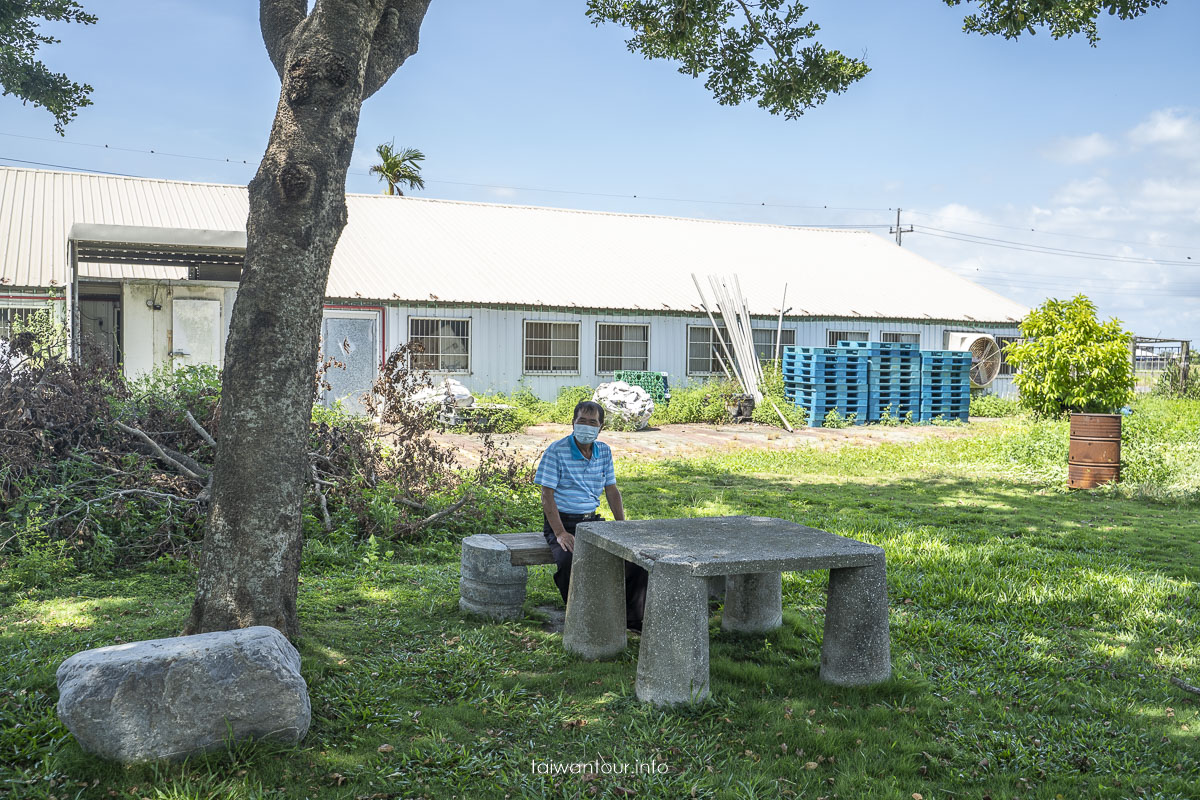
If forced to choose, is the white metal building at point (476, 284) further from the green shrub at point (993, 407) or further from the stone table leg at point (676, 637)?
the stone table leg at point (676, 637)

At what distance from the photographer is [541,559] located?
579cm

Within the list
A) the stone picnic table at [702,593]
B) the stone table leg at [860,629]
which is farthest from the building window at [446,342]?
the stone table leg at [860,629]

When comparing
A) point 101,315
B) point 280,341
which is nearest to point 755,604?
point 280,341

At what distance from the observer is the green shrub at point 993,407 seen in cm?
2350

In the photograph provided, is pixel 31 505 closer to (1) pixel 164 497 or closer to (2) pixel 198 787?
(1) pixel 164 497

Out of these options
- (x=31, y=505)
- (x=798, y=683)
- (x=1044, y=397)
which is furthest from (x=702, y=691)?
(x=1044, y=397)

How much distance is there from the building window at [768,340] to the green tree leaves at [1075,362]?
6828 mm

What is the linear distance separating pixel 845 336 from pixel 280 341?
21.5 metres

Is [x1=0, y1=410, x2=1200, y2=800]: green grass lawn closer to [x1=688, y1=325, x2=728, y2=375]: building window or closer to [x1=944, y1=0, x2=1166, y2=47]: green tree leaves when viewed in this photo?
[x1=944, y1=0, x2=1166, y2=47]: green tree leaves

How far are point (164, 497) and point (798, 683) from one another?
5096 millimetres

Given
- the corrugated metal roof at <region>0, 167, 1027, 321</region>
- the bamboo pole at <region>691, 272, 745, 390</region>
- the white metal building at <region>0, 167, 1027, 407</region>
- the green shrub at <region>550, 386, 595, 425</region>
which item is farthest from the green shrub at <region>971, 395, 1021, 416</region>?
the green shrub at <region>550, 386, 595, 425</region>

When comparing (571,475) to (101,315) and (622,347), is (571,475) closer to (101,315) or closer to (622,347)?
(622,347)

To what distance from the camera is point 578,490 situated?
5.78 m

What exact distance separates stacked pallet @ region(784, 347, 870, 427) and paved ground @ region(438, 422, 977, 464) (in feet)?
2.63
